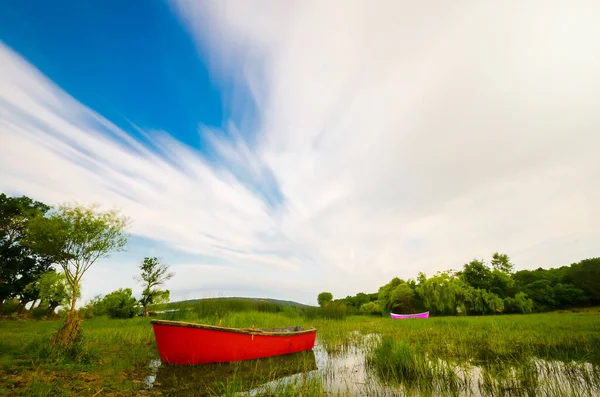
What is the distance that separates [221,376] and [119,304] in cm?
3023

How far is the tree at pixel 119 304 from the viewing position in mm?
29875

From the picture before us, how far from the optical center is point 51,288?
2945 cm

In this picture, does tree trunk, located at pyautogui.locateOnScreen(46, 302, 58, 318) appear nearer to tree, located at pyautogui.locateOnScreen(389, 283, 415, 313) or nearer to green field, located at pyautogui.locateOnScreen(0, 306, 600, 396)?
green field, located at pyautogui.locateOnScreen(0, 306, 600, 396)

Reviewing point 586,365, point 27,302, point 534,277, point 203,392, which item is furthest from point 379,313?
point 27,302

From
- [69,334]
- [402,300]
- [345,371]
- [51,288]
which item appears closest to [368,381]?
[345,371]

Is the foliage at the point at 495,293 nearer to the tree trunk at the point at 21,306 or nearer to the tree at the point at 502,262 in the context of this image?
the tree at the point at 502,262

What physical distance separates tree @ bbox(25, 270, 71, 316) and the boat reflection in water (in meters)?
31.3

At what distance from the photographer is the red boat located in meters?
7.71

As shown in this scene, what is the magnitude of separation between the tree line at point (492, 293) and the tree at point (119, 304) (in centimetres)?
2190

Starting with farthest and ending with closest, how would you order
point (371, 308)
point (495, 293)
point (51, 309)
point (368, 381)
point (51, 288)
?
point (371, 308), point (495, 293), point (51, 309), point (51, 288), point (368, 381)

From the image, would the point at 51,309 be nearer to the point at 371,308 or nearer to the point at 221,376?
the point at 221,376

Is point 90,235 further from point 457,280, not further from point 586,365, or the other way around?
point 457,280

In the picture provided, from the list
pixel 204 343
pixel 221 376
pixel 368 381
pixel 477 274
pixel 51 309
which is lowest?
pixel 221 376

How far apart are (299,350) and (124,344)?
282 inches
